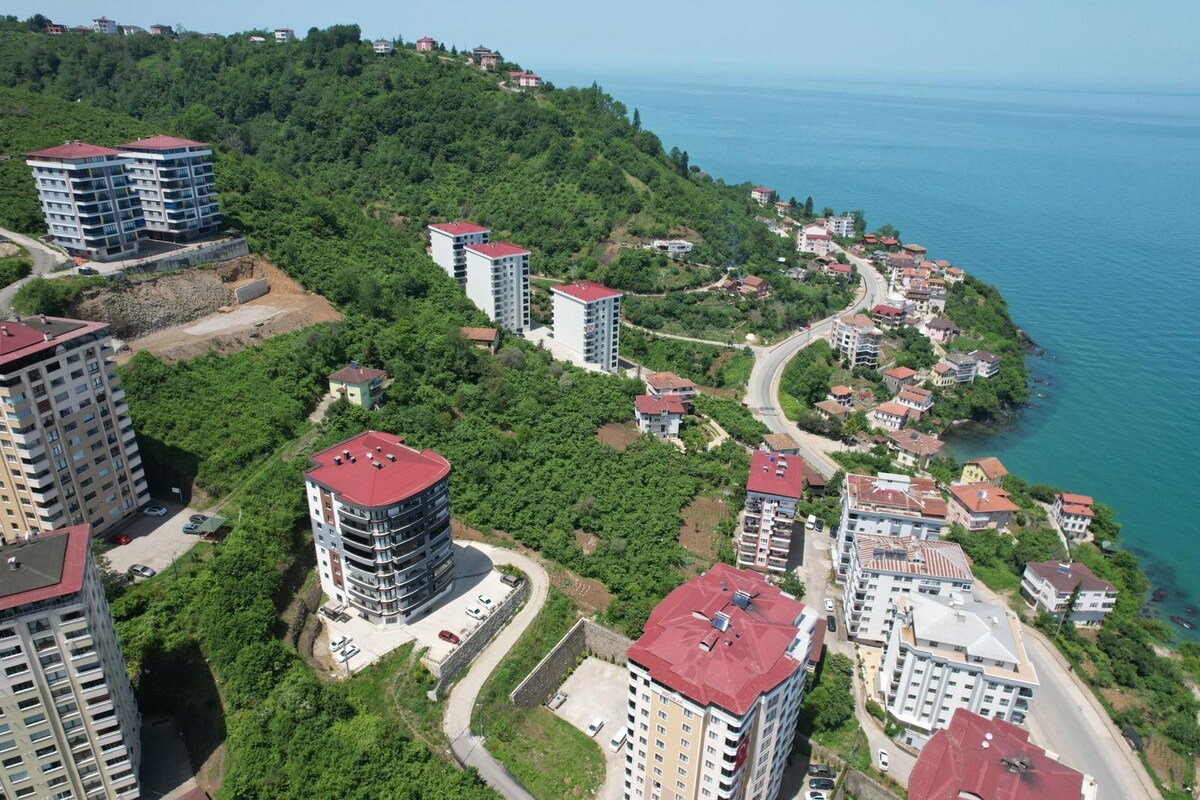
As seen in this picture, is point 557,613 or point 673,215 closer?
point 557,613

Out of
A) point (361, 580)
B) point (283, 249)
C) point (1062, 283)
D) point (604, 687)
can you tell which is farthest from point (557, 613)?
point (1062, 283)

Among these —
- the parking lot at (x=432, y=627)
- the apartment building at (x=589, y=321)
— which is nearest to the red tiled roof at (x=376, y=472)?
the parking lot at (x=432, y=627)

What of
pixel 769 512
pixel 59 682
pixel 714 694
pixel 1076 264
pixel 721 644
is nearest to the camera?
pixel 59 682

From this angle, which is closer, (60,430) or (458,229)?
(60,430)

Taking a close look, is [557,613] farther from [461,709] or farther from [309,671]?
[309,671]

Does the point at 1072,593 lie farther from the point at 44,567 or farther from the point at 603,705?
the point at 44,567

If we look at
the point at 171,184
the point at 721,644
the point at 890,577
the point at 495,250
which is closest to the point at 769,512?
the point at 890,577
